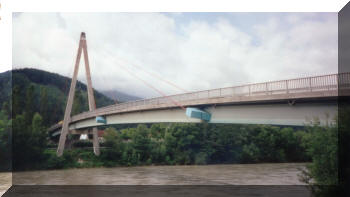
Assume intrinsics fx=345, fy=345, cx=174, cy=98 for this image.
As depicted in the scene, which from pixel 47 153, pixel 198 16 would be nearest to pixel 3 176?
pixel 47 153

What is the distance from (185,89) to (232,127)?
9.89 meters

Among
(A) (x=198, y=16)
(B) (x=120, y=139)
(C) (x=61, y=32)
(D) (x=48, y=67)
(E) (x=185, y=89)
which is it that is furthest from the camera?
(D) (x=48, y=67)

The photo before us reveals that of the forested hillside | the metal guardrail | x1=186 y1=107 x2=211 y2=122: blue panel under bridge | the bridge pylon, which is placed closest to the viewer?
the metal guardrail

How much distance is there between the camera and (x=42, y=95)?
3531 cm

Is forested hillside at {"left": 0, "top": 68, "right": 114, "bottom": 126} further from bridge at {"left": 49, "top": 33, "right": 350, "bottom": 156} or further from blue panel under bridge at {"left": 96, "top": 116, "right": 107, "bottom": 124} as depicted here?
bridge at {"left": 49, "top": 33, "right": 350, "bottom": 156}

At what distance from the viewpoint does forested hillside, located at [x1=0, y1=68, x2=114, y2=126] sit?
29266mm

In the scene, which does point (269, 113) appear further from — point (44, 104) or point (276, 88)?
point (44, 104)

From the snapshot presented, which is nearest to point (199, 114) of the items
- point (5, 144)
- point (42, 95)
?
point (5, 144)

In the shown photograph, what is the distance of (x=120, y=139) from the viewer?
2703 cm

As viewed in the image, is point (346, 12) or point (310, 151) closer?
point (310, 151)

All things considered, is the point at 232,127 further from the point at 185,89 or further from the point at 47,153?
the point at 47,153

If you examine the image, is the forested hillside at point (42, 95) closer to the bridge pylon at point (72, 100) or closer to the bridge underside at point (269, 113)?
the bridge pylon at point (72, 100)

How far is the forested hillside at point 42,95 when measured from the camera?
96.0ft

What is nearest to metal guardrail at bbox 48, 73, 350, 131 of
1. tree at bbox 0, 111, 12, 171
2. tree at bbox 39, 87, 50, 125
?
tree at bbox 0, 111, 12, 171
